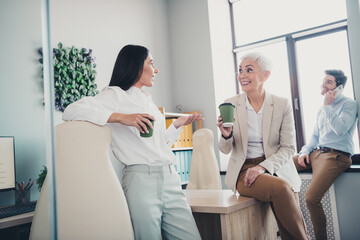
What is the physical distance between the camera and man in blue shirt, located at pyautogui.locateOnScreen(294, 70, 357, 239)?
2727 millimetres

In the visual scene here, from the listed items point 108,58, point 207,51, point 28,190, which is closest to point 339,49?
point 207,51

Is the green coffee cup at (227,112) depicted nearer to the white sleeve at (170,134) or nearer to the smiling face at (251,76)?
the white sleeve at (170,134)

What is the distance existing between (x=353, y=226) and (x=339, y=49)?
1880 mm

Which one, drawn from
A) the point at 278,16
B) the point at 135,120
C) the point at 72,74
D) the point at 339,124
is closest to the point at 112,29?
the point at 72,74

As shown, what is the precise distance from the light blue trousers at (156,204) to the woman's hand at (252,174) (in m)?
0.44

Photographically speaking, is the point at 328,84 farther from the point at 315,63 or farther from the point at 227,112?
the point at 227,112

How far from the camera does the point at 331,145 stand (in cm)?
281

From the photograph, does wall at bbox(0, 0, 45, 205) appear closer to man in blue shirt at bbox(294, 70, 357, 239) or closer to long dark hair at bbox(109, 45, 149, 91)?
long dark hair at bbox(109, 45, 149, 91)

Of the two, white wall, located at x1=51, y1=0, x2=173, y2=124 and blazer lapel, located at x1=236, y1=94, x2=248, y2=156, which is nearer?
blazer lapel, located at x1=236, y1=94, x2=248, y2=156

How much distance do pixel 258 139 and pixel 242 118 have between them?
0.16 m

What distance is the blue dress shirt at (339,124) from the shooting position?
2736mm

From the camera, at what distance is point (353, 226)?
2795mm

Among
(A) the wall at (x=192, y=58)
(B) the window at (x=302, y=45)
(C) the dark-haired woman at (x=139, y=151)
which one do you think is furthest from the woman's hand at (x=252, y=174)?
(A) the wall at (x=192, y=58)

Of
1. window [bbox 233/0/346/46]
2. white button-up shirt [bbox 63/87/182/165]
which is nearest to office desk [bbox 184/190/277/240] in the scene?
white button-up shirt [bbox 63/87/182/165]
